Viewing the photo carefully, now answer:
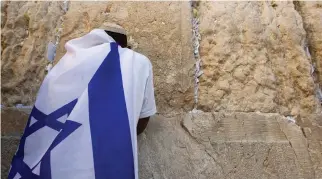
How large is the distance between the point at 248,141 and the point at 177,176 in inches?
12.8

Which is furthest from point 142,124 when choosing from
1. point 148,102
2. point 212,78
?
point 212,78

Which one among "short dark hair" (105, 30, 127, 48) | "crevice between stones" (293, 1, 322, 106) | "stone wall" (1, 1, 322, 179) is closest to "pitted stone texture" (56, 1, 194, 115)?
"stone wall" (1, 1, 322, 179)

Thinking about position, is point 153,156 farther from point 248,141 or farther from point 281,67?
point 281,67

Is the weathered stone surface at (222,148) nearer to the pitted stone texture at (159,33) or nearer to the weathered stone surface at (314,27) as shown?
the pitted stone texture at (159,33)

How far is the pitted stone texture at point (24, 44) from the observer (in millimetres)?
1730

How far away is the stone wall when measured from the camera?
1564 millimetres

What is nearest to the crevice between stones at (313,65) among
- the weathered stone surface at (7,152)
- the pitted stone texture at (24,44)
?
the pitted stone texture at (24,44)

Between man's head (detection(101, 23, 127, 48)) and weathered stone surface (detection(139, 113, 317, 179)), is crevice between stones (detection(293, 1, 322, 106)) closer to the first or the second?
weathered stone surface (detection(139, 113, 317, 179))

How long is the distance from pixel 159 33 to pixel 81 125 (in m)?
0.68

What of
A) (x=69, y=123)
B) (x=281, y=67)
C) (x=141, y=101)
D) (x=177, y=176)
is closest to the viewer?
(x=69, y=123)

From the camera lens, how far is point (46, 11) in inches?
71.7

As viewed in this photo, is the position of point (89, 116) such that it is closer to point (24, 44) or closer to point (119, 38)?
point (119, 38)

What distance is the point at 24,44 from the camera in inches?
70.5

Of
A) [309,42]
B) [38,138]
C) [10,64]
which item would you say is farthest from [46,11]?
[309,42]
